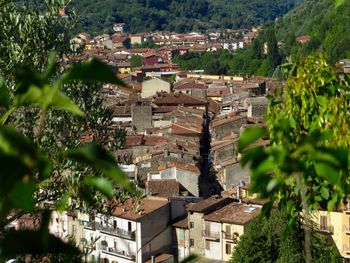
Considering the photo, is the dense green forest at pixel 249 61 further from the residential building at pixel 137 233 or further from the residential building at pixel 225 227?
the residential building at pixel 137 233

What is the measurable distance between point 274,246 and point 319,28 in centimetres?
4427

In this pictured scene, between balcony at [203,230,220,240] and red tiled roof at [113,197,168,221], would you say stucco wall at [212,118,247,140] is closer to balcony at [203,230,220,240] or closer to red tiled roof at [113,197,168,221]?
red tiled roof at [113,197,168,221]

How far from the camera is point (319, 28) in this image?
55031 mm

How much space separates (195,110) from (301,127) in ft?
97.5

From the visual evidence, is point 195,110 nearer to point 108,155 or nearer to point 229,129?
point 229,129

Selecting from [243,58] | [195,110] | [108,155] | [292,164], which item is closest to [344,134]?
Result: [292,164]

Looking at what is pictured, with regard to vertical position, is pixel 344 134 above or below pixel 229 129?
above

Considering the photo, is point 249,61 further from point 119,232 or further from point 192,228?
point 119,232

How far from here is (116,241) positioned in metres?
18.4

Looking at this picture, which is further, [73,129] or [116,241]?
[116,241]

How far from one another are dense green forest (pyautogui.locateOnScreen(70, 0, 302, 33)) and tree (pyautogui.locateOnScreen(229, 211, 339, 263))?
79085 millimetres

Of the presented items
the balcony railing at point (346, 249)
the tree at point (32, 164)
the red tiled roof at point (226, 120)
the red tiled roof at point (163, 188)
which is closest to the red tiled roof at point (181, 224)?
the red tiled roof at point (163, 188)

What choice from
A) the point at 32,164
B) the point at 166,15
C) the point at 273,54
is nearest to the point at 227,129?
the point at 32,164

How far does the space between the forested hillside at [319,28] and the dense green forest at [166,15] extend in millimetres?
30555
